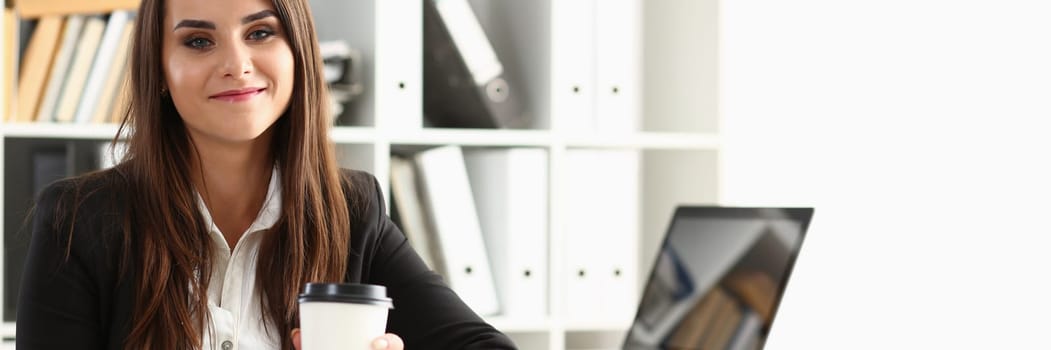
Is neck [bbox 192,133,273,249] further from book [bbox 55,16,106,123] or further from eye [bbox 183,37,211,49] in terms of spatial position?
book [bbox 55,16,106,123]

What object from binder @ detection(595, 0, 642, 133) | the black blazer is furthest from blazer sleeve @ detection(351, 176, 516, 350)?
binder @ detection(595, 0, 642, 133)

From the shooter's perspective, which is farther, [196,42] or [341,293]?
[196,42]

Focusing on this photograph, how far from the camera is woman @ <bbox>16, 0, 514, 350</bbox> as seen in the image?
1.45 m

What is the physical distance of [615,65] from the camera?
2.48 m

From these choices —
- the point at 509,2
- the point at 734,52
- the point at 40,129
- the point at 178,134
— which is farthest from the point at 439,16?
the point at 178,134

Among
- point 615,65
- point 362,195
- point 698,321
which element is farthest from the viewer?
point 615,65

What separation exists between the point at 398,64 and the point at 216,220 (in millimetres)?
839

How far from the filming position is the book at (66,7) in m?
2.19

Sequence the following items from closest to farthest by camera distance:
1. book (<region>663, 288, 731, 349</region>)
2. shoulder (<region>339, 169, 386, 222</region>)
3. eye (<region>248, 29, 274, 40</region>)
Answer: eye (<region>248, 29, 274, 40</region>) < shoulder (<region>339, 169, 386, 222</region>) < book (<region>663, 288, 731, 349</region>)

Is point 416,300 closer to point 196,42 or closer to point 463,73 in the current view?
point 196,42

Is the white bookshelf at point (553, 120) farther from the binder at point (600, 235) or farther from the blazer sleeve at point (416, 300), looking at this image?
the blazer sleeve at point (416, 300)

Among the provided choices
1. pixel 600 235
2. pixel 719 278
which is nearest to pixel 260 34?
pixel 719 278

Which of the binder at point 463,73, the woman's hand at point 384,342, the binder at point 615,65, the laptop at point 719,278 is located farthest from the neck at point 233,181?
the binder at point 615,65

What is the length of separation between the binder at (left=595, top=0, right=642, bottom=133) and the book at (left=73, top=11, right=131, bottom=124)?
2.93 ft
